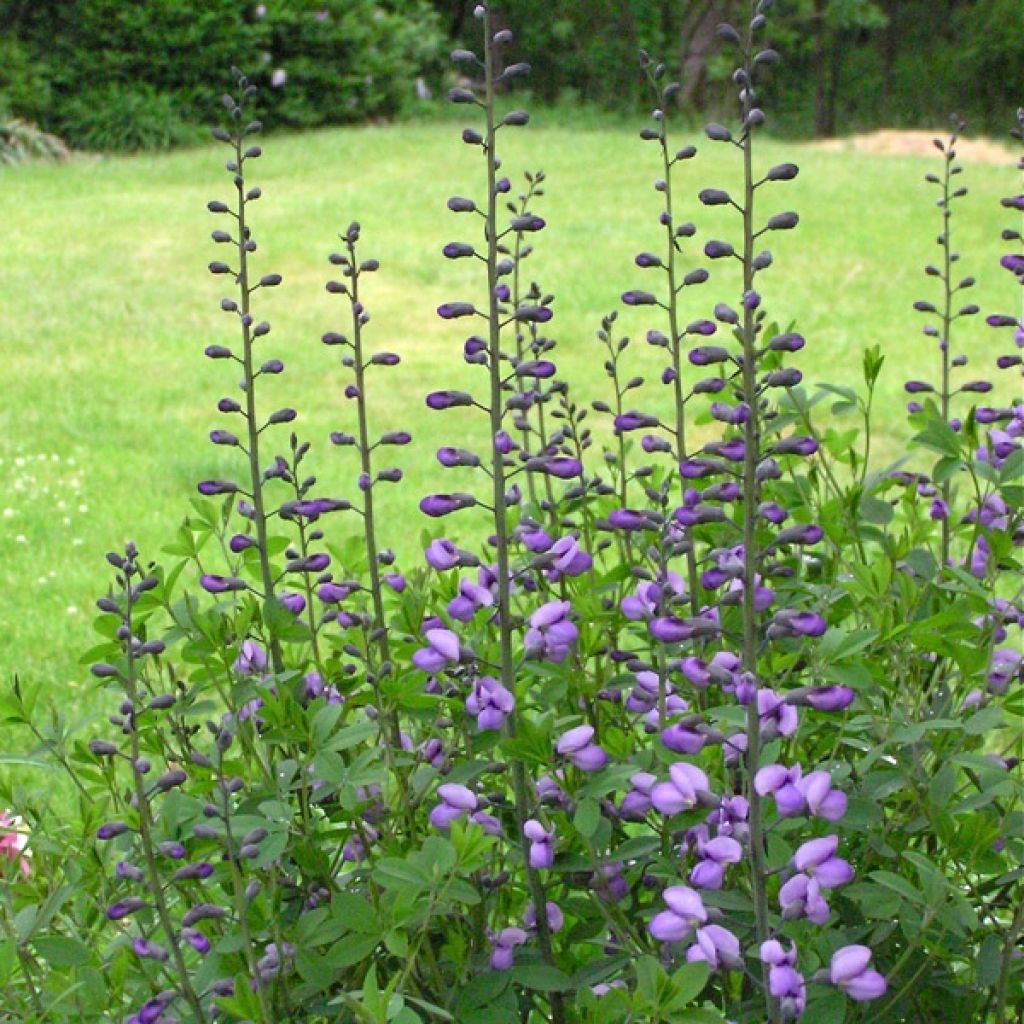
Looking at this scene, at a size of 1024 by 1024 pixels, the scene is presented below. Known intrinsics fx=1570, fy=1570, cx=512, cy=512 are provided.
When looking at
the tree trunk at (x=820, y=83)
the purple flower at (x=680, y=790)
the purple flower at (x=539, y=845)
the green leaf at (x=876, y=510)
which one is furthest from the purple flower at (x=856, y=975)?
the tree trunk at (x=820, y=83)

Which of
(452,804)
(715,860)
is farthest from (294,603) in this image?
(715,860)

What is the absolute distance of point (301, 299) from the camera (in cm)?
1134

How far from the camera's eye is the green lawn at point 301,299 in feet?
22.2

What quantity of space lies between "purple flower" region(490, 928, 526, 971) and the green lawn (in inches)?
119

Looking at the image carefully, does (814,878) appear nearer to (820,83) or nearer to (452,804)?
(452,804)

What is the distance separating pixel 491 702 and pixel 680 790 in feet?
0.87

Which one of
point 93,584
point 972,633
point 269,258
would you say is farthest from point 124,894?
point 269,258

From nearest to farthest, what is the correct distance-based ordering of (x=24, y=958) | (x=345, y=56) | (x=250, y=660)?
(x=24, y=958) < (x=250, y=660) < (x=345, y=56)

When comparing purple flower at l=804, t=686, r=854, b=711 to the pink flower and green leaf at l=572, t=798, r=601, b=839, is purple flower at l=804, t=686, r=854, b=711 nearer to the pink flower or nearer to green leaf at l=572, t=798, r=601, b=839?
green leaf at l=572, t=798, r=601, b=839

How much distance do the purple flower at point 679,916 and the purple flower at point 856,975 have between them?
145mm

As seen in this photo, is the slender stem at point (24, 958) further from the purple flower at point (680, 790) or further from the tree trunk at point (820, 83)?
the tree trunk at point (820, 83)

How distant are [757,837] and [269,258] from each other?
1111cm

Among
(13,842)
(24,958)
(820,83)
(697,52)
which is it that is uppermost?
(24,958)

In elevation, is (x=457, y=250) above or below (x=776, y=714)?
above
